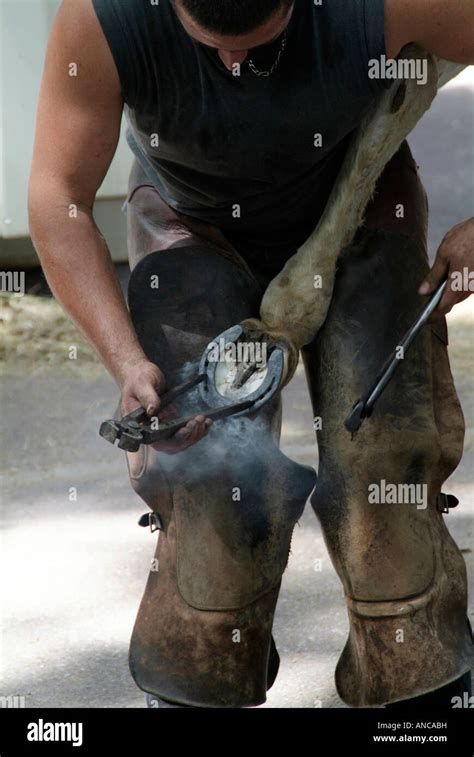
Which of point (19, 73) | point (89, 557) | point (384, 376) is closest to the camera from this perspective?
point (384, 376)

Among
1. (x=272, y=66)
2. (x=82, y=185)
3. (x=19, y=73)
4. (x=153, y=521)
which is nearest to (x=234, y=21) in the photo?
(x=272, y=66)

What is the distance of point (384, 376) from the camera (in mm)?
2586

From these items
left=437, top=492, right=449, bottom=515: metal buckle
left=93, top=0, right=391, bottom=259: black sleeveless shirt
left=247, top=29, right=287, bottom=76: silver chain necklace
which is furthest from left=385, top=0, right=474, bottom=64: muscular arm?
left=437, top=492, right=449, bottom=515: metal buckle

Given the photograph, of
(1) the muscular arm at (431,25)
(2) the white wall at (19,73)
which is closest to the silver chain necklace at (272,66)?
(1) the muscular arm at (431,25)

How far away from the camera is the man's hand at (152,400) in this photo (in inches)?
95.9

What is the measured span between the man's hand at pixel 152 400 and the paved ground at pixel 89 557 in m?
1.02

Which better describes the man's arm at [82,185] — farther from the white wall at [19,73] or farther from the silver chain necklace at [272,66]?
the white wall at [19,73]

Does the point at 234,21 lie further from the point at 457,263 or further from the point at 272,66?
the point at 457,263

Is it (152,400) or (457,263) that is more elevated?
(457,263)

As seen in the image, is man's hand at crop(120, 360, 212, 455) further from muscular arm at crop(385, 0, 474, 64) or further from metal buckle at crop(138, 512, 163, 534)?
muscular arm at crop(385, 0, 474, 64)

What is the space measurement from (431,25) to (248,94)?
35 cm

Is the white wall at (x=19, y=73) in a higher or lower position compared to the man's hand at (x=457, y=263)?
higher

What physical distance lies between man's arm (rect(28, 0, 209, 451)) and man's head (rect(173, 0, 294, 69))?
8.5 inches
